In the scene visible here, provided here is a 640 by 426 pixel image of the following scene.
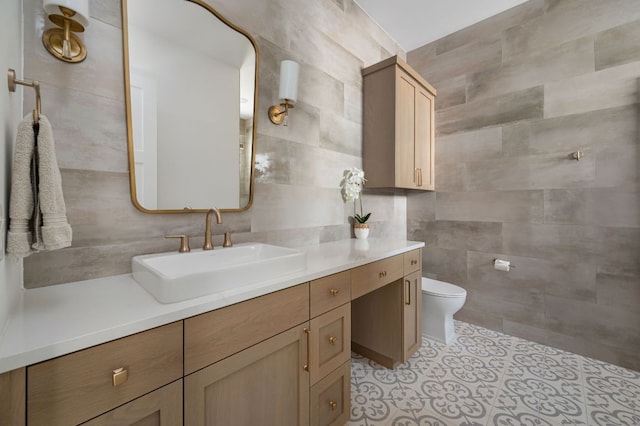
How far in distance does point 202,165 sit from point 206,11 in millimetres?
765

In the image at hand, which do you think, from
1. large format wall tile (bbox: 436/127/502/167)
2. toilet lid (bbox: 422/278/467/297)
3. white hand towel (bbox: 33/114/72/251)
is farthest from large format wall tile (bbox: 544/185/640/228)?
white hand towel (bbox: 33/114/72/251)

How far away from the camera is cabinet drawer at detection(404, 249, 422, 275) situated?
186 cm

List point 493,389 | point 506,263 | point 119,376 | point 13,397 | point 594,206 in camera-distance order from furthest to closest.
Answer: point 506,263 → point 594,206 → point 493,389 → point 119,376 → point 13,397

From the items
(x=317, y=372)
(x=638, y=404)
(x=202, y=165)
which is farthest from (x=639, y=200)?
(x=202, y=165)

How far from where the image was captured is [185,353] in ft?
2.51

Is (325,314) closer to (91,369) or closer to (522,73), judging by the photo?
(91,369)

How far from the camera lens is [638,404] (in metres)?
1.56

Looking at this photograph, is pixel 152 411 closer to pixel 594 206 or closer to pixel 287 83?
pixel 287 83

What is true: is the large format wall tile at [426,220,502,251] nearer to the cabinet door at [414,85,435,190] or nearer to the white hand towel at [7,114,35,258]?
the cabinet door at [414,85,435,190]

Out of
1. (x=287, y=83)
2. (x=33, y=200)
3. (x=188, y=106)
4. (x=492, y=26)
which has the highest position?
(x=492, y=26)

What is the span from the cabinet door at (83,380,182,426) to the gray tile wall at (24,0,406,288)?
60cm

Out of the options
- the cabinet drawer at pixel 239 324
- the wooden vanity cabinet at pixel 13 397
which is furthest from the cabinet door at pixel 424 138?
the wooden vanity cabinet at pixel 13 397

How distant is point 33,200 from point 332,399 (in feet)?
4.53

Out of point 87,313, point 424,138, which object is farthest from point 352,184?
point 87,313
